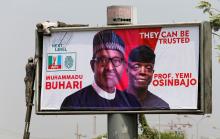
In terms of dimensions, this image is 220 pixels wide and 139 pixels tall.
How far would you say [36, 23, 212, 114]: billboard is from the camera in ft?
61.5

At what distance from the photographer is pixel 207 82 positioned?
60.6 feet

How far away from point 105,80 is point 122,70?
586 mm

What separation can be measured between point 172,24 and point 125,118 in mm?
2983

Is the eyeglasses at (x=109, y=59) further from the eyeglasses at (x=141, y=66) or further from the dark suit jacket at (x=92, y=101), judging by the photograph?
the dark suit jacket at (x=92, y=101)

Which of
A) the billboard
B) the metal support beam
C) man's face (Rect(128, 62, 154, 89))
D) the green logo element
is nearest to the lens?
the billboard

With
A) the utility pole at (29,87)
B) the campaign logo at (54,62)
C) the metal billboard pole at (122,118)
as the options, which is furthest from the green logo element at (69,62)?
the metal billboard pole at (122,118)

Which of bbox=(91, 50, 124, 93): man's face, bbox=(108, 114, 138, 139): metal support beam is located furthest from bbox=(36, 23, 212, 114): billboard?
bbox=(108, 114, 138, 139): metal support beam

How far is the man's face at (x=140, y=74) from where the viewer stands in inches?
751

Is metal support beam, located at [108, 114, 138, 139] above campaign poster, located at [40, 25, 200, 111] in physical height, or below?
below

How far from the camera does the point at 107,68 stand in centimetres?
1950

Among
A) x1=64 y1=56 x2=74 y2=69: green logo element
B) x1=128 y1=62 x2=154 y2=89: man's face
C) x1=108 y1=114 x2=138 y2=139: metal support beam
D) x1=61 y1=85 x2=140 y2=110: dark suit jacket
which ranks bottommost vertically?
x1=108 y1=114 x2=138 y2=139: metal support beam

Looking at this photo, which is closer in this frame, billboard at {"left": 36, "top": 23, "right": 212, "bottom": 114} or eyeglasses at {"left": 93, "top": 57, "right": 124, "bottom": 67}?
billboard at {"left": 36, "top": 23, "right": 212, "bottom": 114}

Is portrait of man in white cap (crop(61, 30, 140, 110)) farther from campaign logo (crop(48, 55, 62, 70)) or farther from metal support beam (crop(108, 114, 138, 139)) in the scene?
campaign logo (crop(48, 55, 62, 70))

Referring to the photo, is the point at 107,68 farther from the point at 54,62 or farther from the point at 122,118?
the point at 54,62
